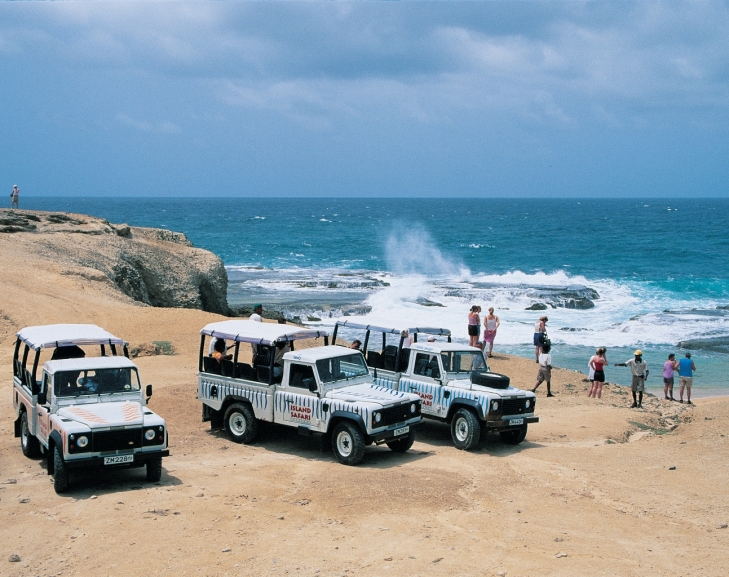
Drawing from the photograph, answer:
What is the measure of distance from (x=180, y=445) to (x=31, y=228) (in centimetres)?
2411

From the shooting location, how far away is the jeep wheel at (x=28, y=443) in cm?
1323

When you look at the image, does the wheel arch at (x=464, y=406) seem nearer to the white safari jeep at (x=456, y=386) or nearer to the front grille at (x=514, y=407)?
the white safari jeep at (x=456, y=386)

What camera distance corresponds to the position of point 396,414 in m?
13.4

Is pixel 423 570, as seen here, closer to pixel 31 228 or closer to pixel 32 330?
pixel 32 330

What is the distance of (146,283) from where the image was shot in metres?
33.5

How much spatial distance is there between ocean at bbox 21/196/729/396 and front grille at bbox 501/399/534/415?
3068mm

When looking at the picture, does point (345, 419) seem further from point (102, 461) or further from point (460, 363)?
point (102, 461)

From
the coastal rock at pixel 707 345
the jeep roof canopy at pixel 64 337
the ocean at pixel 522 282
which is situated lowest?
the coastal rock at pixel 707 345

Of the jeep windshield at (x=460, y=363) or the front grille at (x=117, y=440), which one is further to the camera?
the jeep windshield at (x=460, y=363)

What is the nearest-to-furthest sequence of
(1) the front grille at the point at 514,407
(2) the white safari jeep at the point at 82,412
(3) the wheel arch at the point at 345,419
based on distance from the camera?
1. (2) the white safari jeep at the point at 82,412
2. (3) the wheel arch at the point at 345,419
3. (1) the front grille at the point at 514,407

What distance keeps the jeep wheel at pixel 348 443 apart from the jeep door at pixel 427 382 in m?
2.38

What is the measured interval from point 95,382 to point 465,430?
6293 millimetres

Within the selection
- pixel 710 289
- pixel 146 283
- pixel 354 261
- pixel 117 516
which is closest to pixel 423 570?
pixel 117 516

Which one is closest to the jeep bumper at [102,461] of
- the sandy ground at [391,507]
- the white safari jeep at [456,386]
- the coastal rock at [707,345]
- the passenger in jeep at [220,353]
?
the sandy ground at [391,507]
